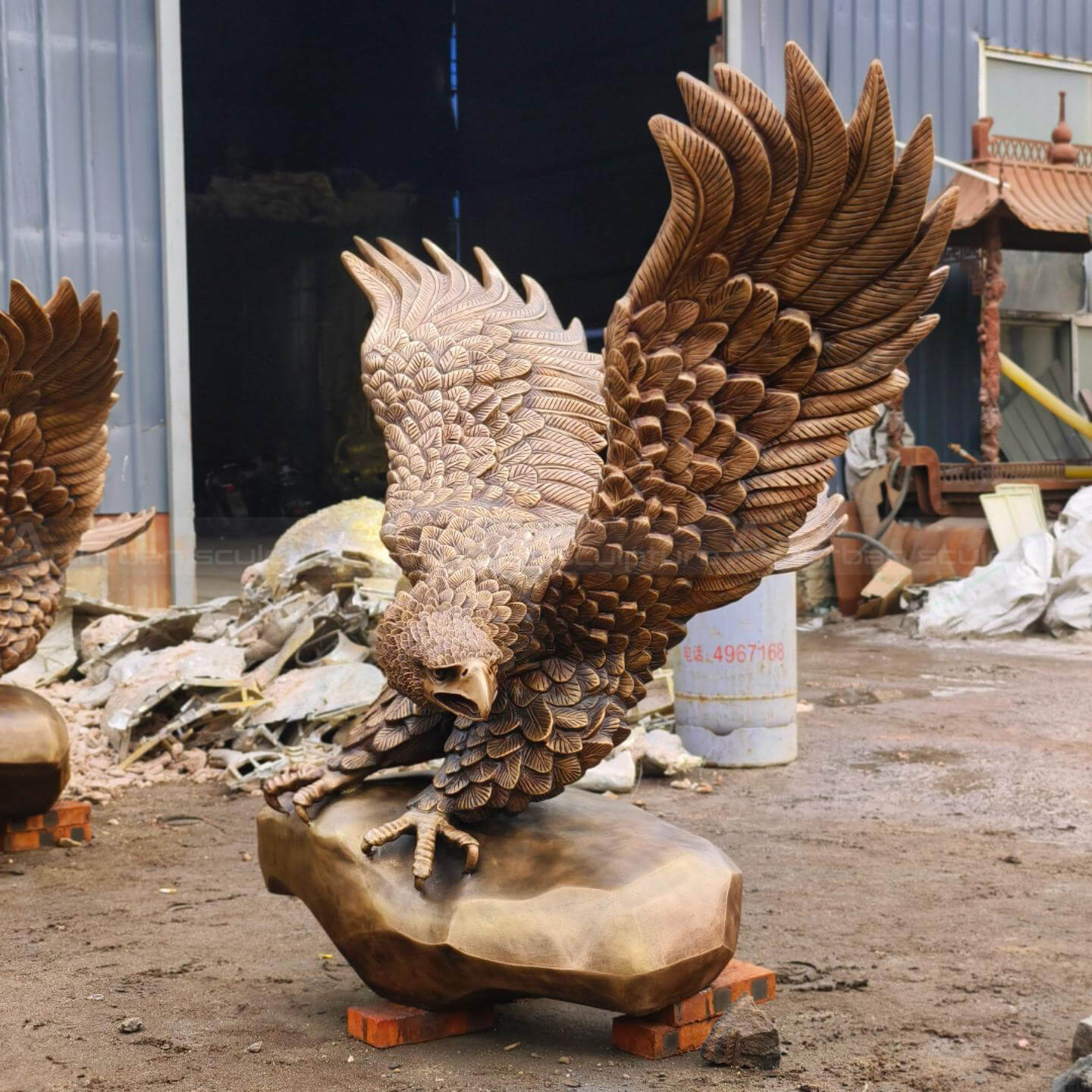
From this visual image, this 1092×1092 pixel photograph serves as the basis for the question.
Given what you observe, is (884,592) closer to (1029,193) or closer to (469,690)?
(1029,193)

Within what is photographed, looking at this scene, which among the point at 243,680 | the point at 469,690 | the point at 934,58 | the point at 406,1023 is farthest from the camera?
the point at 934,58

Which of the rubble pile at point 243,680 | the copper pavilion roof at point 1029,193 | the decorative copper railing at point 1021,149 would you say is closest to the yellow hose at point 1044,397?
the copper pavilion roof at point 1029,193

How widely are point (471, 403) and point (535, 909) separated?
1.39 m

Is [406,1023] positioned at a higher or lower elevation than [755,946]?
higher

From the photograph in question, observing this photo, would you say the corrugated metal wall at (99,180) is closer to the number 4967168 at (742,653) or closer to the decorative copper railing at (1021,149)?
the number 4967168 at (742,653)

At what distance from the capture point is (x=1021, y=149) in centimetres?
1278

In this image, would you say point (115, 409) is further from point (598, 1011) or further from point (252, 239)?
point (252, 239)

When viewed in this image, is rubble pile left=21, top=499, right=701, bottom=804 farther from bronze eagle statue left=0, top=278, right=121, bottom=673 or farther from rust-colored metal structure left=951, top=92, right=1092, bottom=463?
rust-colored metal structure left=951, top=92, right=1092, bottom=463

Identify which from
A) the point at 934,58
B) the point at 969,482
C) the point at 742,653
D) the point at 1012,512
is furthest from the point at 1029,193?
the point at 742,653

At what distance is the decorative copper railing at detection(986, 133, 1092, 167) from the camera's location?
1259 cm

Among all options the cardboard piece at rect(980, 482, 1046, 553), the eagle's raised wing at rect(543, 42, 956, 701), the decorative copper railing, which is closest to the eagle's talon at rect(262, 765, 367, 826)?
the eagle's raised wing at rect(543, 42, 956, 701)

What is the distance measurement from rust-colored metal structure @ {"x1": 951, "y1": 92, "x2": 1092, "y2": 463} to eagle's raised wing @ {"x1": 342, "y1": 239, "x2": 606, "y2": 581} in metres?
8.72

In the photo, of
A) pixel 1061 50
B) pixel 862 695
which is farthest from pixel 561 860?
pixel 1061 50

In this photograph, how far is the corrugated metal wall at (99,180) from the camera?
31.3 ft
